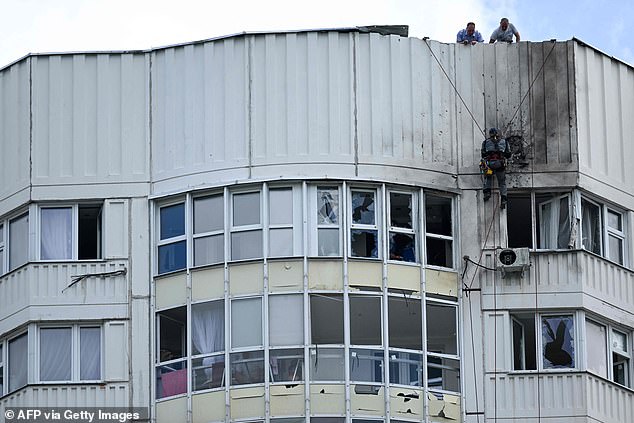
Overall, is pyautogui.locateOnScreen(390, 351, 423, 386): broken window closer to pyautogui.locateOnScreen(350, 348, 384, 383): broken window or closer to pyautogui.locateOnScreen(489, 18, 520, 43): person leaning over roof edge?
pyautogui.locateOnScreen(350, 348, 384, 383): broken window

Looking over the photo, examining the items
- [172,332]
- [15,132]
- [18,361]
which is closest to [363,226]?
[172,332]

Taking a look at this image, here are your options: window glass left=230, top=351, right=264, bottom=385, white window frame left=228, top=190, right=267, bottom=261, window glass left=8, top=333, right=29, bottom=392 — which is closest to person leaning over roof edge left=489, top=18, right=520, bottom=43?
white window frame left=228, top=190, right=267, bottom=261

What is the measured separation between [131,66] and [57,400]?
8.10 m

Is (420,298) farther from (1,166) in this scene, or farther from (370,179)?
→ (1,166)

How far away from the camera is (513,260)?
5631cm

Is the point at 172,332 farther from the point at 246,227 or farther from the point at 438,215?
the point at 438,215

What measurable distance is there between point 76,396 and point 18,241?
14.3 ft

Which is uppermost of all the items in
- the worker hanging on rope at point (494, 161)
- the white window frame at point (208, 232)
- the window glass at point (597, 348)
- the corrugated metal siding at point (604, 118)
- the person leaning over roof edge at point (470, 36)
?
the person leaning over roof edge at point (470, 36)

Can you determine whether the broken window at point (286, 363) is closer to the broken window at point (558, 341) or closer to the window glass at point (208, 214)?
the window glass at point (208, 214)

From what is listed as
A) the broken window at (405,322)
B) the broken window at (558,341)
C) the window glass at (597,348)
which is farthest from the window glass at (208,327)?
the window glass at (597,348)

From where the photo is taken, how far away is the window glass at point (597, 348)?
56.2 metres

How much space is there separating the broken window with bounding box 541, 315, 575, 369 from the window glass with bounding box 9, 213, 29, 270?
12200 millimetres

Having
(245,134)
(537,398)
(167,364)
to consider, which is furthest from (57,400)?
(537,398)

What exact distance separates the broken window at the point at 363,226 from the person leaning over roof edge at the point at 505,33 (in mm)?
5236
